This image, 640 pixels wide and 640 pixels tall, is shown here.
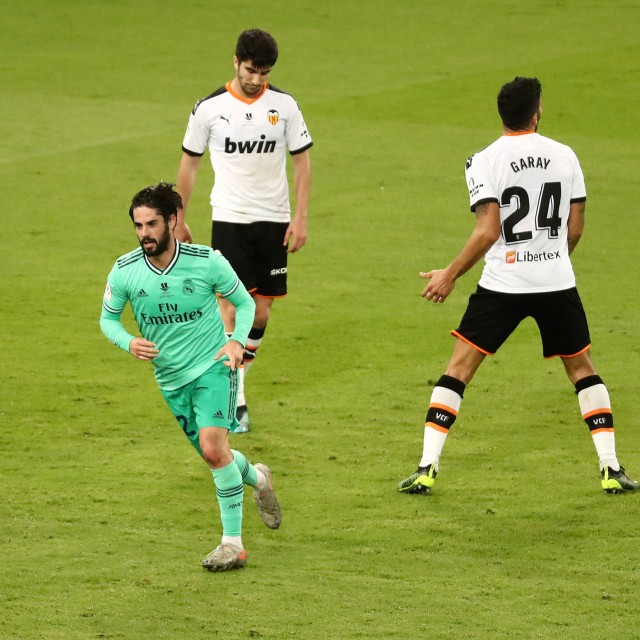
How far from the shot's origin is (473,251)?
26.1ft

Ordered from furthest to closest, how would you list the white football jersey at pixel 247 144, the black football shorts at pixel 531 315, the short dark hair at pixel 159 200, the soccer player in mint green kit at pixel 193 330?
the white football jersey at pixel 247 144, the black football shorts at pixel 531 315, the soccer player in mint green kit at pixel 193 330, the short dark hair at pixel 159 200

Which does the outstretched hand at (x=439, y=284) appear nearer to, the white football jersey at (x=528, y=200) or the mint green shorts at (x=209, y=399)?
the white football jersey at (x=528, y=200)

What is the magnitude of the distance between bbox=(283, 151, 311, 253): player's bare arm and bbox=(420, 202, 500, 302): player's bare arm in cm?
197

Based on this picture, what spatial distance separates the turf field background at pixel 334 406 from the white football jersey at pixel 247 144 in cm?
150

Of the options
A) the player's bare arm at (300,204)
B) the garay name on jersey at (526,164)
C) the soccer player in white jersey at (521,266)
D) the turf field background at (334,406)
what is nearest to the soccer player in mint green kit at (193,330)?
the turf field background at (334,406)

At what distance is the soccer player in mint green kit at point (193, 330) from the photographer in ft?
23.5

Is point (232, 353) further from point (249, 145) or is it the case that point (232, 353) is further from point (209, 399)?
point (249, 145)

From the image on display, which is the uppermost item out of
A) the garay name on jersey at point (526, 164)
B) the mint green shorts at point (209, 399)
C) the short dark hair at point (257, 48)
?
the short dark hair at point (257, 48)

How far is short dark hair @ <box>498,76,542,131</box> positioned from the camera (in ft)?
26.2

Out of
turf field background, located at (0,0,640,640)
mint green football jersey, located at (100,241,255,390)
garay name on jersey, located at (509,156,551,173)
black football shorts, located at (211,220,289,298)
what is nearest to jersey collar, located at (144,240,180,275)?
mint green football jersey, located at (100,241,255,390)

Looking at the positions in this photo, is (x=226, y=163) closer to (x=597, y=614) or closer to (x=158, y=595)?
(x=158, y=595)

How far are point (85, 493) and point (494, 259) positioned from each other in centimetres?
283

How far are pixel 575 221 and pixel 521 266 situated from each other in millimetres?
448

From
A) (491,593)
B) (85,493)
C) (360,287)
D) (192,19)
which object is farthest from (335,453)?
(192,19)
